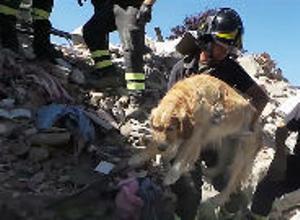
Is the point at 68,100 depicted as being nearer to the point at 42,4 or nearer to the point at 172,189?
the point at 42,4

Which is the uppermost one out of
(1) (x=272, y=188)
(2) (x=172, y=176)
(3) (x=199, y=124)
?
(3) (x=199, y=124)

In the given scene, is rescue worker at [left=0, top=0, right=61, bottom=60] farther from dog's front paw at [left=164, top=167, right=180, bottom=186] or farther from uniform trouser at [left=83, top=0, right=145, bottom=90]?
Result: dog's front paw at [left=164, top=167, right=180, bottom=186]

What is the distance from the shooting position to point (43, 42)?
858 centimetres

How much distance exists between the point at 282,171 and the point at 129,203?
66.8 inches

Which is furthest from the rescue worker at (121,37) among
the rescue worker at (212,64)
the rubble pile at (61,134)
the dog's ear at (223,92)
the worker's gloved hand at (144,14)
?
the dog's ear at (223,92)

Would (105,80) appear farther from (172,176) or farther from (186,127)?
(186,127)

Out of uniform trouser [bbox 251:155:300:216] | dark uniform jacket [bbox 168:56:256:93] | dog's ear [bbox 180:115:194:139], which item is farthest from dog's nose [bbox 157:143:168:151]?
uniform trouser [bbox 251:155:300:216]

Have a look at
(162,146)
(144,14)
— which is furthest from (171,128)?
(144,14)

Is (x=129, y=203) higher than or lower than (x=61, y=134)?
higher

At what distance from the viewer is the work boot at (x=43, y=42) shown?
8477 millimetres

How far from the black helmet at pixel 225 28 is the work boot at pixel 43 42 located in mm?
3055

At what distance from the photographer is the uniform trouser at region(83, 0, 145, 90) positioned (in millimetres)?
8219

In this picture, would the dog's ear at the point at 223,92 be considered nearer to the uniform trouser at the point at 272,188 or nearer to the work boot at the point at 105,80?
the uniform trouser at the point at 272,188

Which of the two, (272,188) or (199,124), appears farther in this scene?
(272,188)
